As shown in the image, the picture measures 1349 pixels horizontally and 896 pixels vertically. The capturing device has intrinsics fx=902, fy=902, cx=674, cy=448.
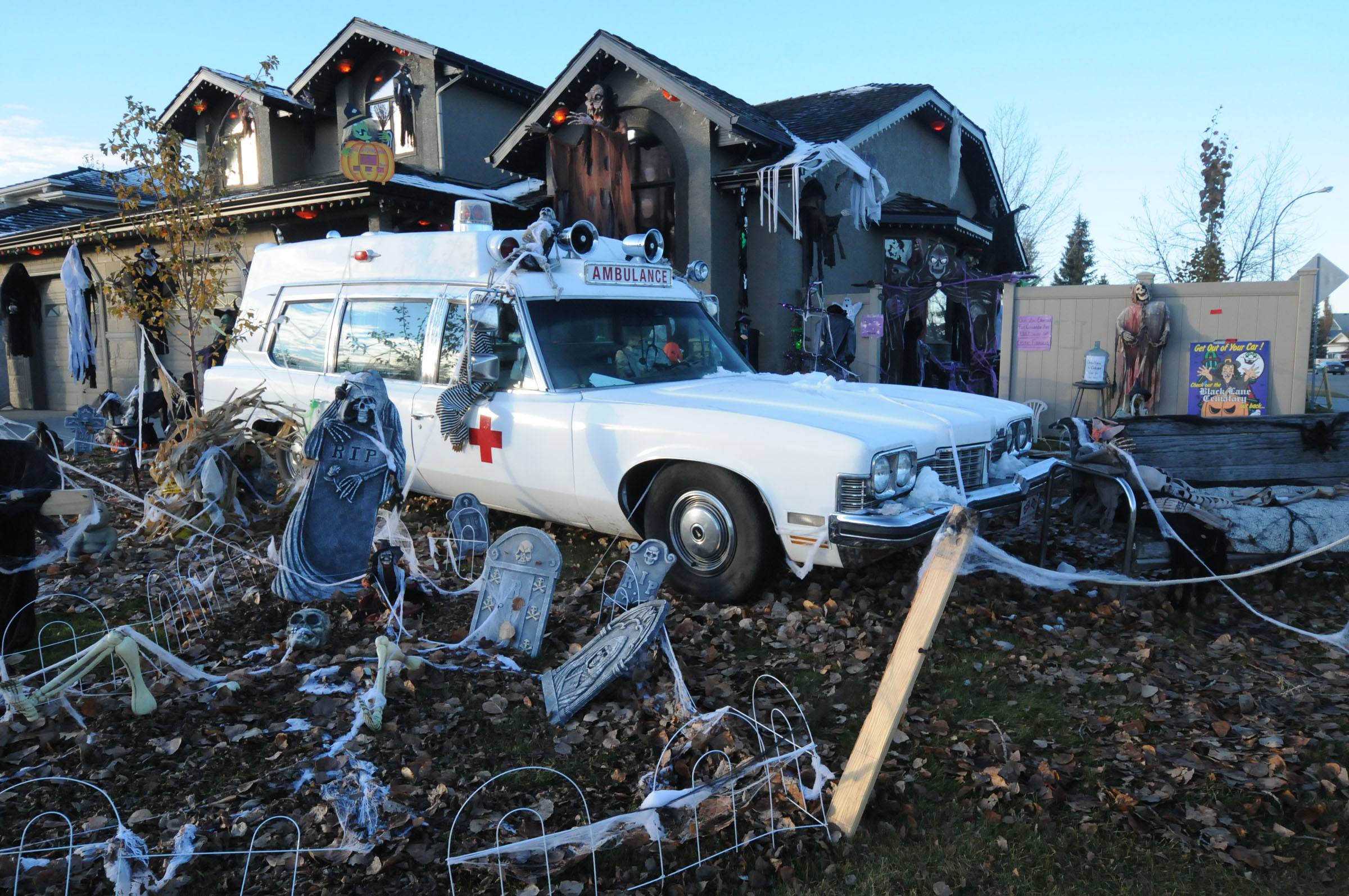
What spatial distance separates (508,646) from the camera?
4.40 meters

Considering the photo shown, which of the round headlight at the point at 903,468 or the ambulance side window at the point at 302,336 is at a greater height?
the ambulance side window at the point at 302,336

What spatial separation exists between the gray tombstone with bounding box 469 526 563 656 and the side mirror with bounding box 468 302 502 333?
1711 millimetres

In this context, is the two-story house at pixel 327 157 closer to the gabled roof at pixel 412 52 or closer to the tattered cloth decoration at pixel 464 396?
the gabled roof at pixel 412 52

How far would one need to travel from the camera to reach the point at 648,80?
42.4 ft

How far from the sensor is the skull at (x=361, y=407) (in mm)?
5113

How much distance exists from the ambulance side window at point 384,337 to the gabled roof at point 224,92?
1172 cm

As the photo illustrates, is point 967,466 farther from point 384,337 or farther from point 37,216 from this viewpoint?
point 37,216

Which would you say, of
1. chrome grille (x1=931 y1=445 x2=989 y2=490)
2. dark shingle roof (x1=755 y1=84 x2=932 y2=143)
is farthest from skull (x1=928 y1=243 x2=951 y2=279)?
chrome grille (x1=931 y1=445 x2=989 y2=490)

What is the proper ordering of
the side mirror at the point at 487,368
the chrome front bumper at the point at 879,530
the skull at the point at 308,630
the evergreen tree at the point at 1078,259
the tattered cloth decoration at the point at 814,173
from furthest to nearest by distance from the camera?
the evergreen tree at the point at 1078,259 → the tattered cloth decoration at the point at 814,173 → the side mirror at the point at 487,368 → the skull at the point at 308,630 → the chrome front bumper at the point at 879,530

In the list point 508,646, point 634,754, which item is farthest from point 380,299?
point 634,754

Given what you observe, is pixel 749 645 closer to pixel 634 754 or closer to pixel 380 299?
pixel 634 754

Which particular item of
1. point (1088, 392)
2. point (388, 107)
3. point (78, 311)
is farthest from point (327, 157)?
point (1088, 392)

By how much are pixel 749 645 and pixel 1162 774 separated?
190 centimetres

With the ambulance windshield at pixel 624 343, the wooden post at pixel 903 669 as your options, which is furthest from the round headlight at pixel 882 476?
the ambulance windshield at pixel 624 343
